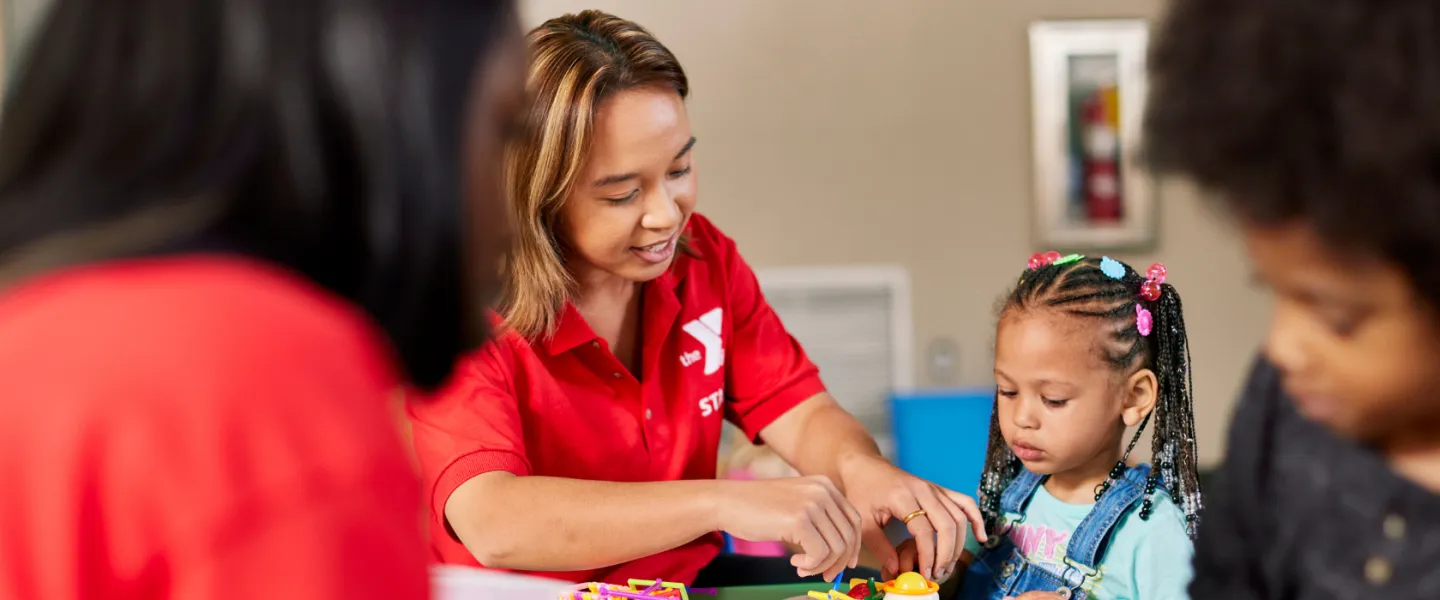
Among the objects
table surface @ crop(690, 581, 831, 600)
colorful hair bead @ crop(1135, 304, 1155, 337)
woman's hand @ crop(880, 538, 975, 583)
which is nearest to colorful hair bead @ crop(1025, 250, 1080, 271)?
colorful hair bead @ crop(1135, 304, 1155, 337)

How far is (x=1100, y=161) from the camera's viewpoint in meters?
3.92

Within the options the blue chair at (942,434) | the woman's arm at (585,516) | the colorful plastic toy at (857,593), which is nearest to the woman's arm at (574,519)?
the woman's arm at (585,516)

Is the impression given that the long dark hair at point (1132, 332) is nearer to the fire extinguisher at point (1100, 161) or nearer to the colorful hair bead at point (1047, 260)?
the colorful hair bead at point (1047, 260)

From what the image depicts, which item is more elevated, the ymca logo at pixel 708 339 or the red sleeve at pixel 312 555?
the red sleeve at pixel 312 555

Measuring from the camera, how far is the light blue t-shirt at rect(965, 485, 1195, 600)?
1355mm

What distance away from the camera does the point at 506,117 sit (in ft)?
2.39

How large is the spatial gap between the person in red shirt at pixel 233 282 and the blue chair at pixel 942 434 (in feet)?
8.80

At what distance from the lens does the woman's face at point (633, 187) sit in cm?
151

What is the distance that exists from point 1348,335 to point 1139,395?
0.77 meters

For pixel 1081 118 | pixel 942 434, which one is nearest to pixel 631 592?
pixel 942 434

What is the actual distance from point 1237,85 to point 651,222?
893 mm

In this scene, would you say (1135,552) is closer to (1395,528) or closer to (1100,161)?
(1395,528)

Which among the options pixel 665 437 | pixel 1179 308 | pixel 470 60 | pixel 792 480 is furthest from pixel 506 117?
pixel 1179 308

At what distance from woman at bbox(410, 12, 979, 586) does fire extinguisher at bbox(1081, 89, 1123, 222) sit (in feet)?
7.93
